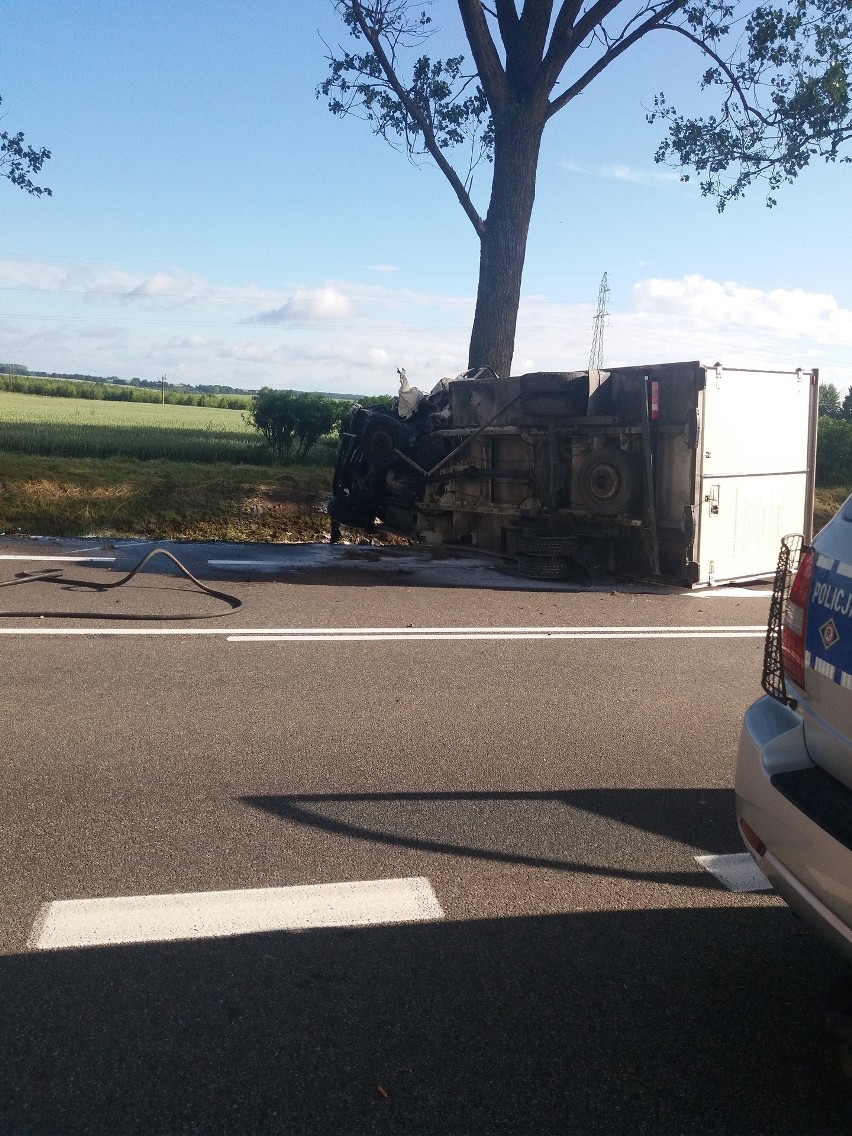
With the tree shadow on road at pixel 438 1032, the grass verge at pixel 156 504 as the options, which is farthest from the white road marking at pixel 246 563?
the tree shadow on road at pixel 438 1032

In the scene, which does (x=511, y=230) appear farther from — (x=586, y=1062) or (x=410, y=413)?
(x=586, y=1062)

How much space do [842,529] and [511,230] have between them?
46.3 ft

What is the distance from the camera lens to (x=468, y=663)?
698cm

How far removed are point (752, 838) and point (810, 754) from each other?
30 centimetres

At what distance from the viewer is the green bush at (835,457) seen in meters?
19.0

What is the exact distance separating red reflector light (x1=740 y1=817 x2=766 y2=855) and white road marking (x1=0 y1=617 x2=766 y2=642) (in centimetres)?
477

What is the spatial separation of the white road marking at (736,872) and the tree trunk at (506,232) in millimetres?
12601

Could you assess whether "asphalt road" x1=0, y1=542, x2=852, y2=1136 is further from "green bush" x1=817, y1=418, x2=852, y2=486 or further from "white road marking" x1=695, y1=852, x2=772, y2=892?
"green bush" x1=817, y1=418, x2=852, y2=486

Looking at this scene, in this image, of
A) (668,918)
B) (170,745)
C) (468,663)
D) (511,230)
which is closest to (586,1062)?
(668,918)

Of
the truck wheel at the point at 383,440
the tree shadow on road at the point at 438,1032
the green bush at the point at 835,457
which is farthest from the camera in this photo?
the green bush at the point at 835,457

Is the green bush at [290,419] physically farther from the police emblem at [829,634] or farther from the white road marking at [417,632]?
the police emblem at [829,634]

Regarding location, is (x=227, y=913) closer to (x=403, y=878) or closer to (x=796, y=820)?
(x=403, y=878)

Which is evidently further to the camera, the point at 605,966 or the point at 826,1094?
the point at 605,966

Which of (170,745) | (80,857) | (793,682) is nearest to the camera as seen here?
(793,682)
